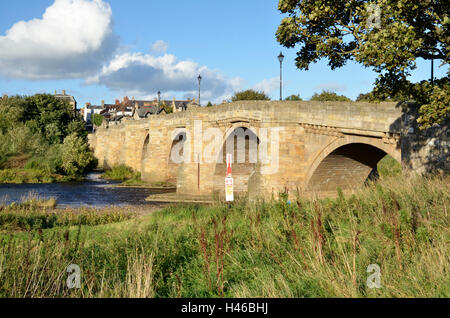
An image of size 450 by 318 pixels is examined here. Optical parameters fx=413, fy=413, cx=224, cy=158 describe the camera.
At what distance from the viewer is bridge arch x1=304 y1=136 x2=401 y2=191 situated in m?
18.2

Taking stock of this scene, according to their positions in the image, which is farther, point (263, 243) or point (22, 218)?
point (22, 218)

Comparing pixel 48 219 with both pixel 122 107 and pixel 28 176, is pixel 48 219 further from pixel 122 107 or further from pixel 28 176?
pixel 122 107

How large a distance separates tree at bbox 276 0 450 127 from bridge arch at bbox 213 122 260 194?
1371 cm

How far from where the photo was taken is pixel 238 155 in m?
32.1

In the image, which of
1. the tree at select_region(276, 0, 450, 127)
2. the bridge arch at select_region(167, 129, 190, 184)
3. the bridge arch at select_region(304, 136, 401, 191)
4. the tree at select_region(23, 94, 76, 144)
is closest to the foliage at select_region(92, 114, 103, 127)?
the tree at select_region(23, 94, 76, 144)

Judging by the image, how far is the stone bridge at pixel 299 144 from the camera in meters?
14.2

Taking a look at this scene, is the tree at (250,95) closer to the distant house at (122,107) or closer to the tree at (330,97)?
the tree at (330,97)

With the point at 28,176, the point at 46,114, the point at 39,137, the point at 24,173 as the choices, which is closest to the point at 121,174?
the point at 39,137

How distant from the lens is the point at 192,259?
7457 mm

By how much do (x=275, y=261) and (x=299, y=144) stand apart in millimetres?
14911

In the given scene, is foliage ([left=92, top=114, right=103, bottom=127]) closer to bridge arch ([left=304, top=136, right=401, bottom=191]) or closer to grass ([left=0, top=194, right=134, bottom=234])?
grass ([left=0, top=194, right=134, bottom=234])
